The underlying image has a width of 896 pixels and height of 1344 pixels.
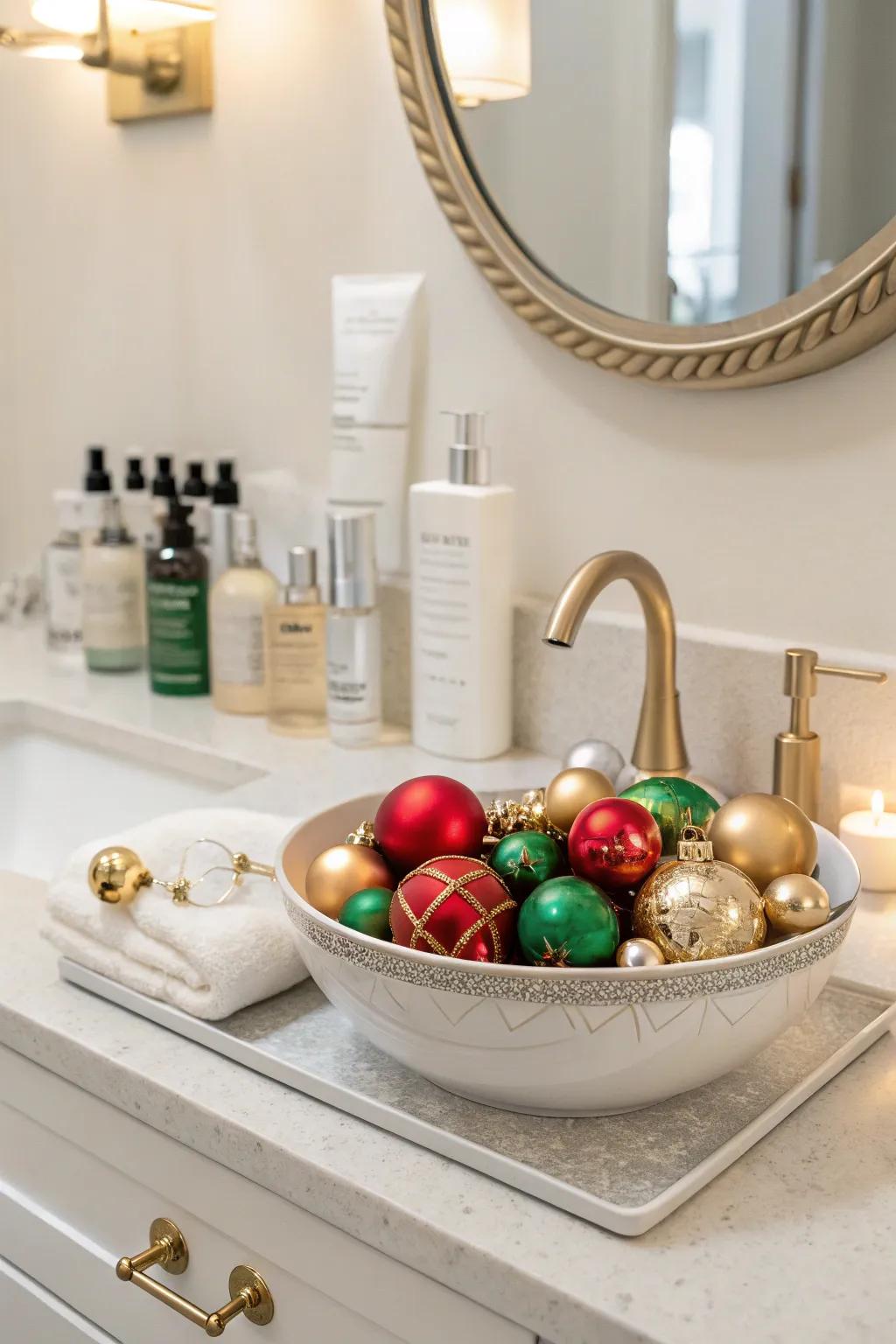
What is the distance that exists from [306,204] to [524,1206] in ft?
2.94

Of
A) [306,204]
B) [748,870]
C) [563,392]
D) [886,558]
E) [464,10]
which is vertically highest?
[464,10]

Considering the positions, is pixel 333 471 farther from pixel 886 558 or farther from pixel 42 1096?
pixel 42 1096

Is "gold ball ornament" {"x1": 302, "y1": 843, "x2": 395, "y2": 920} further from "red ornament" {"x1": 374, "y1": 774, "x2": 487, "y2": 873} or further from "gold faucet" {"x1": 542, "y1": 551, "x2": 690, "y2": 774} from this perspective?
"gold faucet" {"x1": 542, "y1": 551, "x2": 690, "y2": 774}

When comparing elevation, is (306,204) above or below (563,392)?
above

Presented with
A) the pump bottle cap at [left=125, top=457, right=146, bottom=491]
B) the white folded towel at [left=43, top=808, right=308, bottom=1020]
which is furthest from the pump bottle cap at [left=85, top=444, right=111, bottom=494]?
the white folded towel at [left=43, top=808, right=308, bottom=1020]

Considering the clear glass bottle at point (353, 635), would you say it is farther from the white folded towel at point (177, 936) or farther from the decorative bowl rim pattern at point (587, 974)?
the decorative bowl rim pattern at point (587, 974)

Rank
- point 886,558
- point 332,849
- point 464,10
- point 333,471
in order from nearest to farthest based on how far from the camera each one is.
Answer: point 332,849
point 886,558
point 464,10
point 333,471

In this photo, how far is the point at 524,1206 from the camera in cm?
55

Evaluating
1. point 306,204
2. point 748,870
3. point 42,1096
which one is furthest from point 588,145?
point 42,1096

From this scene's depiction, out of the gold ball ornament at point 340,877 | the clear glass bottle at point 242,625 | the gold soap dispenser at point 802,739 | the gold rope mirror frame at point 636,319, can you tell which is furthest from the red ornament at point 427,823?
the clear glass bottle at point 242,625

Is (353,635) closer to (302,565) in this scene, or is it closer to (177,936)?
(302,565)

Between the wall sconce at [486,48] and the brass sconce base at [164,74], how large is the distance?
→ 31cm

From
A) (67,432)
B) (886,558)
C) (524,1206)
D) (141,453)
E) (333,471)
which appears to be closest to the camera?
(524,1206)

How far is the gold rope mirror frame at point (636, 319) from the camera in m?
0.83
